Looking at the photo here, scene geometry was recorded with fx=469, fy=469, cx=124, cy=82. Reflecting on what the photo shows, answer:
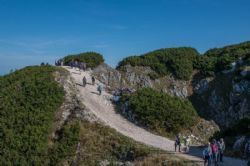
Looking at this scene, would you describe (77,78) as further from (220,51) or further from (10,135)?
(220,51)

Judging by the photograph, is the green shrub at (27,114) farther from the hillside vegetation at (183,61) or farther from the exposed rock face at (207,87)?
the hillside vegetation at (183,61)

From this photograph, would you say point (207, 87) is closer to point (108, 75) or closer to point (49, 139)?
point (108, 75)

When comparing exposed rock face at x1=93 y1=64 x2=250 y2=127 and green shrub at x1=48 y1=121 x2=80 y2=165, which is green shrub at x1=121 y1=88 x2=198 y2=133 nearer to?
green shrub at x1=48 y1=121 x2=80 y2=165

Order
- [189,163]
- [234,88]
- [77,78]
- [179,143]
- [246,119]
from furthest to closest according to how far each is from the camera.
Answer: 1. [234,88]
2. [77,78]
3. [246,119]
4. [179,143]
5. [189,163]

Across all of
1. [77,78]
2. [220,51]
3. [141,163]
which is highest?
[220,51]

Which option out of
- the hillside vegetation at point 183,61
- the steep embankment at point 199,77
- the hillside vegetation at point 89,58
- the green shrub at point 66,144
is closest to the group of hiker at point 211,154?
the green shrub at point 66,144

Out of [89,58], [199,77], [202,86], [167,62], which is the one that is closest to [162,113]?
[89,58]

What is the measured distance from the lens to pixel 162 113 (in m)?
44.2

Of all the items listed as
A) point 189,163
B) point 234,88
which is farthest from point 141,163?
point 234,88

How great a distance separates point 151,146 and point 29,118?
36.6ft

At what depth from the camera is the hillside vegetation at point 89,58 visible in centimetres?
6676

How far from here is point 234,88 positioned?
62688 mm

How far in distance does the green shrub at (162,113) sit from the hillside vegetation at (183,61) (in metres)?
25.3

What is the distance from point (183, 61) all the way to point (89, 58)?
16.4 meters
